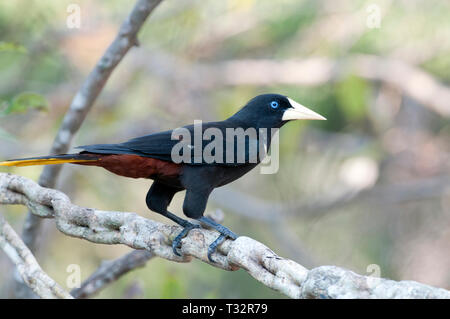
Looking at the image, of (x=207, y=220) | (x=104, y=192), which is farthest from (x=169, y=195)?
(x=104, y=192)

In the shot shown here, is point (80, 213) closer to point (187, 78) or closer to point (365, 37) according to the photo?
point (187, 78)

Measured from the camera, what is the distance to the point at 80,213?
2.18 m

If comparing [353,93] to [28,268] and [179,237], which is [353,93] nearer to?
[179,237]

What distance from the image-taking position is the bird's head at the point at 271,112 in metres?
3.00

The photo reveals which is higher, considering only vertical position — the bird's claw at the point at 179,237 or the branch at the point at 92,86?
the branch at the point at 92,86

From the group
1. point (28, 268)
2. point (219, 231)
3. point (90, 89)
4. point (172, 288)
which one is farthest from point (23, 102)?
point (172, 288)

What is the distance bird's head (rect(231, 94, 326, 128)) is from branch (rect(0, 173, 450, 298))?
0.82m

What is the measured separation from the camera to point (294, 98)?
5.34 meters

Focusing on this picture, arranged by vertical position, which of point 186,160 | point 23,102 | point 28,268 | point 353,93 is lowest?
point 28,268

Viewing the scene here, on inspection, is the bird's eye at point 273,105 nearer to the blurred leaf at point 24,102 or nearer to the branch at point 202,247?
the branch at point 202,247

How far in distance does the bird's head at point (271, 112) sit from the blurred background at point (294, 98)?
1.66m

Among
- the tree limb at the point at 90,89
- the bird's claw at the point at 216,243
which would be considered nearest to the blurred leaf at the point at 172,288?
the tree limb at the point at 90,89

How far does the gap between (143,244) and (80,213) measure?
268mm

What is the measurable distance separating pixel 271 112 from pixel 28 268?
1.50 meters
